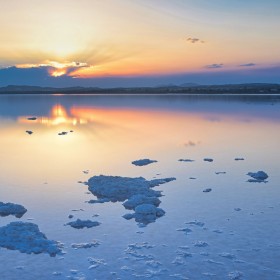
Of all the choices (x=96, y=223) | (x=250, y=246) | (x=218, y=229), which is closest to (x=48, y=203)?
(x=96, y=223)

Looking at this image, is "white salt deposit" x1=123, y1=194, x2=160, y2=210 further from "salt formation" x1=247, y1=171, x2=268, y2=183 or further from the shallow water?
"salt formation" x1=247, y1=171, x2=268, y2=183

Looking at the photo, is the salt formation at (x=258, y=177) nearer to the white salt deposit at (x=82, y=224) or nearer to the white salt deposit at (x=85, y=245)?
the white salt deposit at (x=82, y=224)

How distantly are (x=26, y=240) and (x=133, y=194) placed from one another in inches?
137

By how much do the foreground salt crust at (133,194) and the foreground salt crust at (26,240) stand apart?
1919 millimetres

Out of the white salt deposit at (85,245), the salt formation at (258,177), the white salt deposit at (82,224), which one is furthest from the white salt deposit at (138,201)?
the salt formation at (258,177)

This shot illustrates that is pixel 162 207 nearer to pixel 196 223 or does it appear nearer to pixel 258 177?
pixel 196 223

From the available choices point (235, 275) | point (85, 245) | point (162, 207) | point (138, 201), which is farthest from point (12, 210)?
point (235, 275)

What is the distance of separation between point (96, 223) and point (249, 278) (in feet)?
10.9

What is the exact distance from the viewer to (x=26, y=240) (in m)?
6.99

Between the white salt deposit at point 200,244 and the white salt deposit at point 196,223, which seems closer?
the white salt deposit at point 200,244

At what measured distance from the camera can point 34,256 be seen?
6477 millimetres

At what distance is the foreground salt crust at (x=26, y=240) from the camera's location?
665 cm

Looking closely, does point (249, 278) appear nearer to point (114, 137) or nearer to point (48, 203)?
point (48, 203)

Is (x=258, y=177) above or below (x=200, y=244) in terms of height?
above
